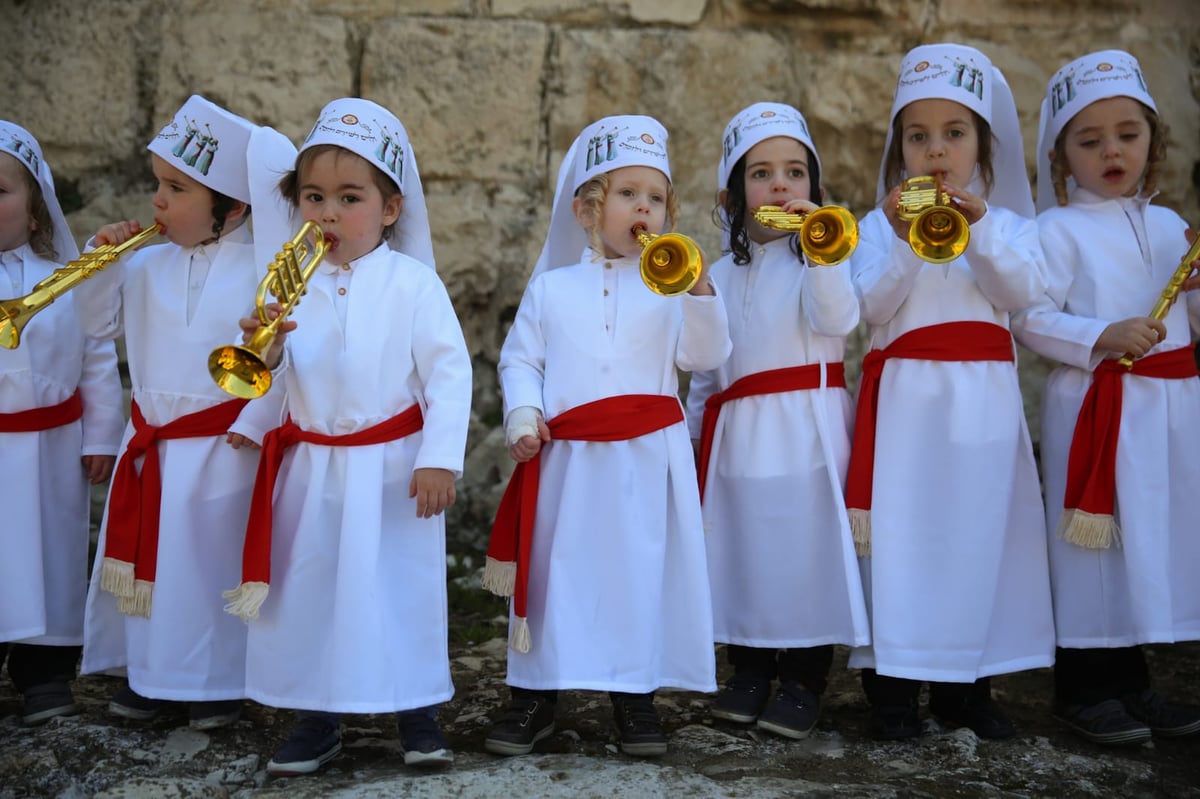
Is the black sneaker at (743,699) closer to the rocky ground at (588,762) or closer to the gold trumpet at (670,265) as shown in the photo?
the rocky ground at (588,762)

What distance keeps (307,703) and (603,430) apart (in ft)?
3.74

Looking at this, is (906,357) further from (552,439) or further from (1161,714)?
(1161,714)

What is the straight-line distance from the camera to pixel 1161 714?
4.06 m

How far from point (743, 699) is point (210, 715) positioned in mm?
1656

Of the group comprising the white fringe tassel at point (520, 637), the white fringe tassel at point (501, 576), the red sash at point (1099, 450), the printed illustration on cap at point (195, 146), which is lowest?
the white fringe tassel at point (520, 637)

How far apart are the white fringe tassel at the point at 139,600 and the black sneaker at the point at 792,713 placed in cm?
190

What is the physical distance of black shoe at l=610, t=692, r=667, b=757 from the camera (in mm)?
3648

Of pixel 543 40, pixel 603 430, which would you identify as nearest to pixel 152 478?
pixel 603 430

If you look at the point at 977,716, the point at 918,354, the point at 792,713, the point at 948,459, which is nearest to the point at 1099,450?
the point at 948,459

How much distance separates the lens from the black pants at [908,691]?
3.97 m

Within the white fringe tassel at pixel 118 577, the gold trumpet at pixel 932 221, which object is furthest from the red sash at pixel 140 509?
the gold trumpet at pixel 932 221

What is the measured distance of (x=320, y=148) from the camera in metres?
3.75

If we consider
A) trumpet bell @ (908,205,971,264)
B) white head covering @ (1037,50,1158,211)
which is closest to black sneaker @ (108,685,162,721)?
trumpet bell @ (908,205,971,264)

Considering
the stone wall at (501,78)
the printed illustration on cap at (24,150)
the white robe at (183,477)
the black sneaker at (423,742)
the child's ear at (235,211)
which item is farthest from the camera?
the stone wall at (501,78)
